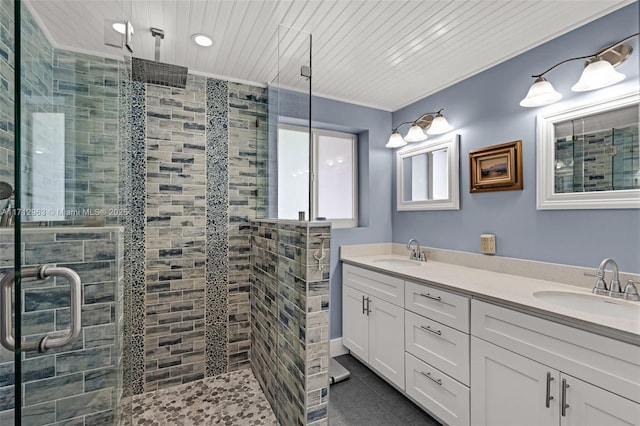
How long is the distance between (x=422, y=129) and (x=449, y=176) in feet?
1.68

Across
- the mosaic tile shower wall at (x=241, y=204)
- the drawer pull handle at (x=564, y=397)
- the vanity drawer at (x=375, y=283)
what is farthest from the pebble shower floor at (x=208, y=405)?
the drawer pull handle at (x=564, y=397)

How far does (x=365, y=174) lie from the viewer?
296 centimetres

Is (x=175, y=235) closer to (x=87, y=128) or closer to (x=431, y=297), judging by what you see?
(x=87, y=128)

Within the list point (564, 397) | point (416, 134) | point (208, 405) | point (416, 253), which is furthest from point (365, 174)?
point (208, 405)

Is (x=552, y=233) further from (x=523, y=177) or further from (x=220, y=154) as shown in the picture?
(x=220, y=154)

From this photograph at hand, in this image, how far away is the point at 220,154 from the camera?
234 centimetres

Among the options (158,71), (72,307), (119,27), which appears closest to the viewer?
(72,307)

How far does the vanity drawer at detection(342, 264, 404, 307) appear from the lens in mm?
2057

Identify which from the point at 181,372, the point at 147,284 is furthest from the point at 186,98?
the point at 181,372

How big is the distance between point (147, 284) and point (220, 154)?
1113mm

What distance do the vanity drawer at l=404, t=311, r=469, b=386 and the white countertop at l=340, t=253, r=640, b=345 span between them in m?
0.26

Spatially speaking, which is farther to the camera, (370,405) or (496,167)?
(496,167)

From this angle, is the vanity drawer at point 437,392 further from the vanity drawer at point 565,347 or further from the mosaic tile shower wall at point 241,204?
the mosaic tile shower wall at point 241,204

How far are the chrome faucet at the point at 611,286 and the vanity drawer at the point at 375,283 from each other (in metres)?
1.02
